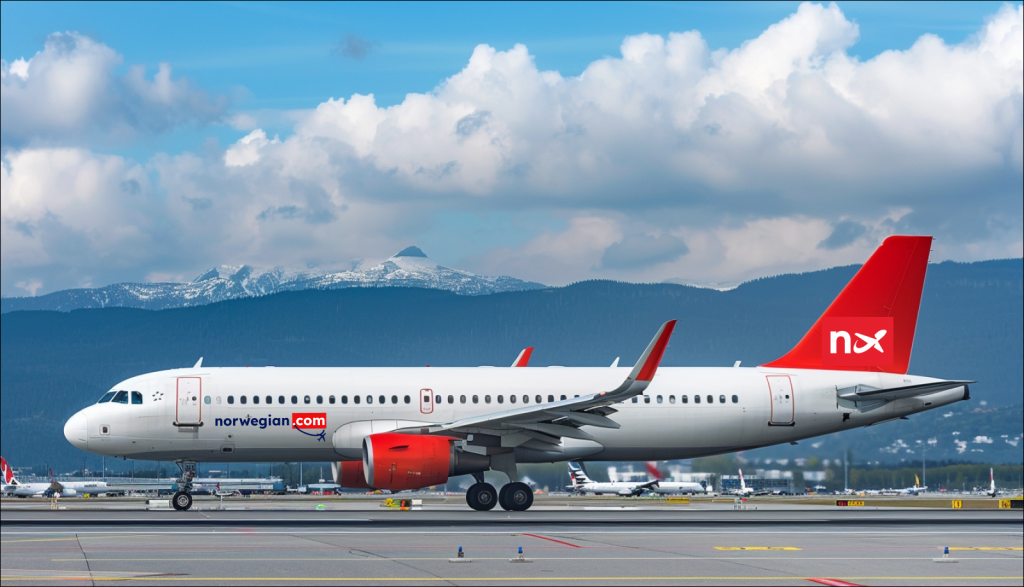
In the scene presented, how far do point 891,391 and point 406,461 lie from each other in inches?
611

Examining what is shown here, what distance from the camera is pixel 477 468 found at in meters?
33.4

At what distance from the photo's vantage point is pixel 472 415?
35062 mm

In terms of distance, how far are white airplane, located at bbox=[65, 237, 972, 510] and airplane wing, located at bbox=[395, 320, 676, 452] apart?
0.07 metres

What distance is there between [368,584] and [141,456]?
21.3 metres

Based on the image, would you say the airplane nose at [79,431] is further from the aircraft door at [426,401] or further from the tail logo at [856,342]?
the tail logo at [856,342]

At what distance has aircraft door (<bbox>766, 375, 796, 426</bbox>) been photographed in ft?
120

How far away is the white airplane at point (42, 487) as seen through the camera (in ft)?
336

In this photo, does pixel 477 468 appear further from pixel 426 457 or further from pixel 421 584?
pixel 421 584

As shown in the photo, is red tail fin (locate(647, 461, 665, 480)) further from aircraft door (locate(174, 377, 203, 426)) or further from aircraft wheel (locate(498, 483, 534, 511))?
aircraft door (locate(174, 377, 203, 426))

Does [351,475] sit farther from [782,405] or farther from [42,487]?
[42,487]

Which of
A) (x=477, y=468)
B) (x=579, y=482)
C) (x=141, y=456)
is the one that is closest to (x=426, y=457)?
(x=477, y=468)

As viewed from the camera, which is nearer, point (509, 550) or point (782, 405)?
point (509, 550)

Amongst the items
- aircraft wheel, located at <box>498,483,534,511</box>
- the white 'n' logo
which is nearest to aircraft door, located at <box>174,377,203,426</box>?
aircraft wheel, located at <box>498,483,534,511</box>

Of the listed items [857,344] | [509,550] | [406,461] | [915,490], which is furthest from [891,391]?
[915,490]
